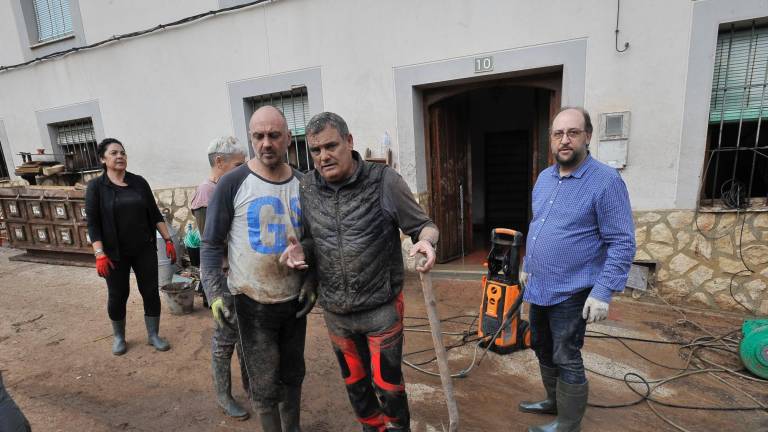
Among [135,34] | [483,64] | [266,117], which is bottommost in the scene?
[266,117]

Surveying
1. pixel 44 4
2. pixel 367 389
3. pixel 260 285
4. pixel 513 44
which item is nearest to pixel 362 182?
pixel 260 285

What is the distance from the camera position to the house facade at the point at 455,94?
395 centimetres

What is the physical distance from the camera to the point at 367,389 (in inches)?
85.7

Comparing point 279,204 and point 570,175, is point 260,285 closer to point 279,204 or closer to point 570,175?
point 279,204

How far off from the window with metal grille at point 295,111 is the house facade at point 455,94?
0.10 ft

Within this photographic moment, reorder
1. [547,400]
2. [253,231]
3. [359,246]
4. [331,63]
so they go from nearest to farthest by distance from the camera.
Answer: [359,246] < [253,231] < [547,400] < [331,63]

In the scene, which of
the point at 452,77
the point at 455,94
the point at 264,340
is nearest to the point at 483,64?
the point at 452,77

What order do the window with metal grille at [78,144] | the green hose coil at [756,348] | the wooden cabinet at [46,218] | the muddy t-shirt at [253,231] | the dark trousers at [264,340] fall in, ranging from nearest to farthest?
the muddy t-shirt at [253,231] < the dark trousers at [264,340] < the green hose coil at [756,348] < the wooden cabinet at [46,218] < the window with metal grille at [78,144]

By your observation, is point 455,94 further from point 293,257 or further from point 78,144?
point 78,144

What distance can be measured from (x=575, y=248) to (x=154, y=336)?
3.95 meters

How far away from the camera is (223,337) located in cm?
269

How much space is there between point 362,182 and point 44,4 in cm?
938

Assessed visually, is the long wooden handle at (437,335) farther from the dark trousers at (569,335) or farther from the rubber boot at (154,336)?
the rubber boot at (154,336)

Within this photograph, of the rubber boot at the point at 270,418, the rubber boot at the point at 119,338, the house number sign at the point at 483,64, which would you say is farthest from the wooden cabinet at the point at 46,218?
the house number sign at the point at 483,64
